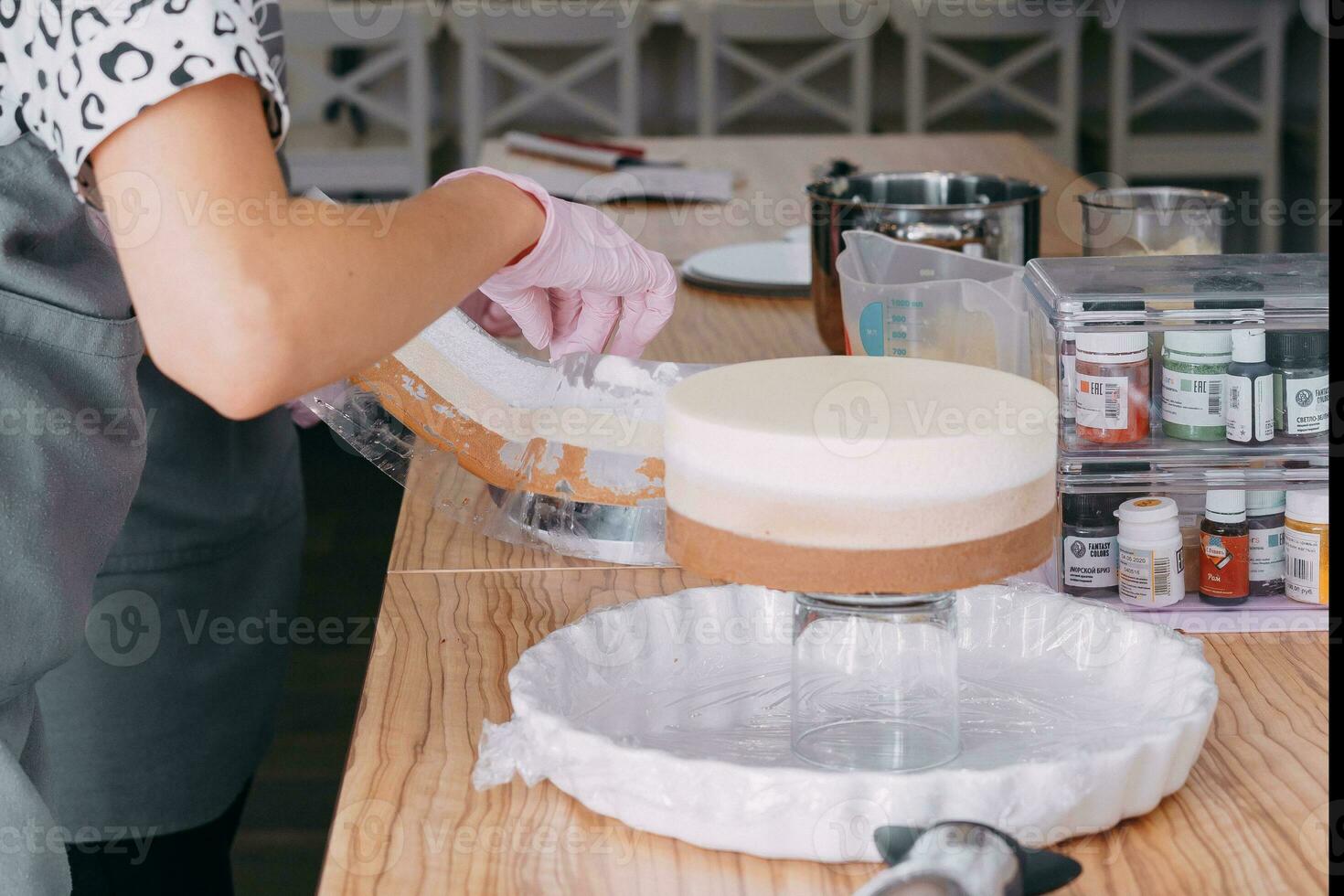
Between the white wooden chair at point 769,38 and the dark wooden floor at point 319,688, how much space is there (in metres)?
1.55

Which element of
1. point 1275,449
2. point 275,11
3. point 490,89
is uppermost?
point 490,89

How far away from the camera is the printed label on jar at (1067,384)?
995 millimetres

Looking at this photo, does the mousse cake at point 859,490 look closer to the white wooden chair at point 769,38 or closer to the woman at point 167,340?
the woman at point 167,340

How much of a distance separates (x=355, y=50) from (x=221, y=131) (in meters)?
4.30

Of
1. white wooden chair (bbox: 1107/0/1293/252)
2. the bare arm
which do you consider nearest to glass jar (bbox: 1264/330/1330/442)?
the bare arm

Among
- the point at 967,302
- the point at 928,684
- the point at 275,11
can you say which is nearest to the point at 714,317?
the point at 967,302

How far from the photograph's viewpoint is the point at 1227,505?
3.19ft

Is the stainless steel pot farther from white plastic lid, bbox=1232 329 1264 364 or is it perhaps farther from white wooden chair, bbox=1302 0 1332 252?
white wooden chair, bbox=1302 0 1332 252

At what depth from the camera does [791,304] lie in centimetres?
181

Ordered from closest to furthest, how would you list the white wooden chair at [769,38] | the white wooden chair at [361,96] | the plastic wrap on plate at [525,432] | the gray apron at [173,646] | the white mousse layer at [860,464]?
the white mousse layer at [860,464]
the plastic wrap on plate at [525,432]
the gray apron at [173,646]
the white wooden chair at [361,96]
the white wooden chair at [769,38]

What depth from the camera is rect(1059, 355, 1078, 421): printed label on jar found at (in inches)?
39.2

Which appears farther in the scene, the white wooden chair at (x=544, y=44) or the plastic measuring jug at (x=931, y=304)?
the white wooden chair at (x=544, y=44)

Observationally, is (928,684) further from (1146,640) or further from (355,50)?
(355,50)

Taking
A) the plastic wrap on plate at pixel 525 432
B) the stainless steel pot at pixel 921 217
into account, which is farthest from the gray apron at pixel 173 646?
the stainless steel pot at pixel 921 217
